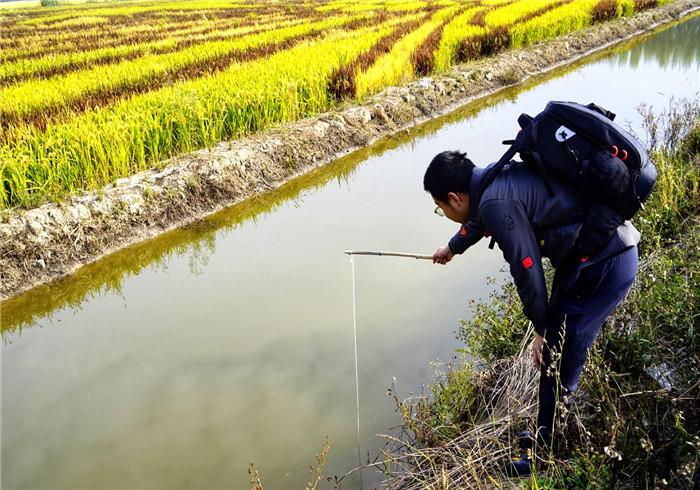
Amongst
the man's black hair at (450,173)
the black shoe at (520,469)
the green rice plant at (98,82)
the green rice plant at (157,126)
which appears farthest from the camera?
the green rice plant at (98,82)

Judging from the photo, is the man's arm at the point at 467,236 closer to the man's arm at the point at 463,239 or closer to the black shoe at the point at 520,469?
the man's arm at the point at 463,239

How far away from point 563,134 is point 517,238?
0.35 meters

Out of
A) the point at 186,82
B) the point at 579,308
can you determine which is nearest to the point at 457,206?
the point at 579,308

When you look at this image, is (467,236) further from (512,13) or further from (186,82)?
(512,13)

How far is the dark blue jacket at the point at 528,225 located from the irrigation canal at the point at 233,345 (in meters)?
1.04

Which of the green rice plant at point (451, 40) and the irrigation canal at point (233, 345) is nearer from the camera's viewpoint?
the irrigation canal at point (233, 345)

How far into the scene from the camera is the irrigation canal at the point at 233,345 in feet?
9.21

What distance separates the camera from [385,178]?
21.1 ft

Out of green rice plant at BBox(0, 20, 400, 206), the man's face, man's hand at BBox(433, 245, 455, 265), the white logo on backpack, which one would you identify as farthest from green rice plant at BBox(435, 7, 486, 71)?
the white logo on backpack

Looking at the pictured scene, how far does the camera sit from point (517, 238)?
1.76m

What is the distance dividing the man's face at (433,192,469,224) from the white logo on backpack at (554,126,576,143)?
0.34m

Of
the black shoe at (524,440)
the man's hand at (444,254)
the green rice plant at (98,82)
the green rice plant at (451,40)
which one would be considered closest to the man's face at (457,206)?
the man's hand at (444,254)

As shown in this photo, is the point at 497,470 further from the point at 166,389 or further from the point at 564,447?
the point at 166,389

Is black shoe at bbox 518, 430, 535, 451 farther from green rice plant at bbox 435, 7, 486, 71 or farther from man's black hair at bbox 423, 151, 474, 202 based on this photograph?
green rice plant at bbox 435, 7, 486, 71
